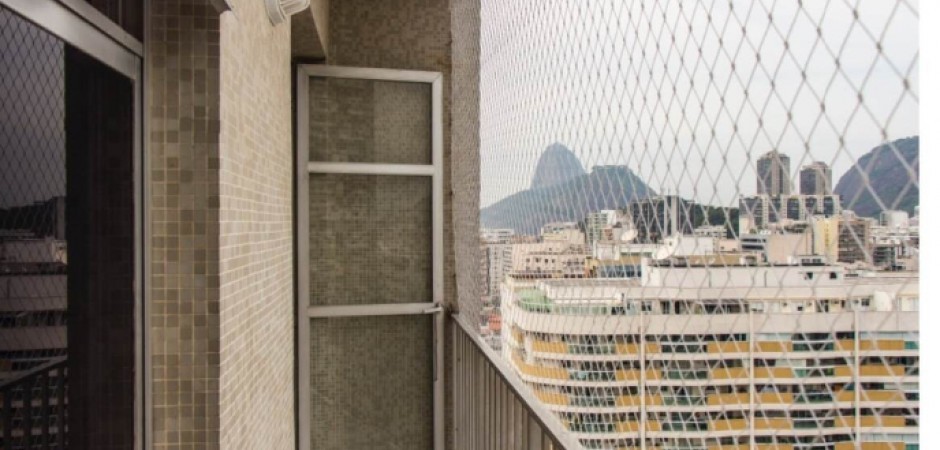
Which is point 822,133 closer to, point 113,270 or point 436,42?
point 113,270

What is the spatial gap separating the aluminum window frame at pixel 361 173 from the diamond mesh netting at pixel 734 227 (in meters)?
1.81

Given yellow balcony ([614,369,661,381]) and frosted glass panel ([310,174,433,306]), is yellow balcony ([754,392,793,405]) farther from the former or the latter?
frosted glass panel ([310,174,433,306])

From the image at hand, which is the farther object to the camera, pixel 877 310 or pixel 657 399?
pixel 657 399

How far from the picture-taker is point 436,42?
3.63 meters

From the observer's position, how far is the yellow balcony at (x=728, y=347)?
0.82m

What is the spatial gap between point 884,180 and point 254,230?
1.41m

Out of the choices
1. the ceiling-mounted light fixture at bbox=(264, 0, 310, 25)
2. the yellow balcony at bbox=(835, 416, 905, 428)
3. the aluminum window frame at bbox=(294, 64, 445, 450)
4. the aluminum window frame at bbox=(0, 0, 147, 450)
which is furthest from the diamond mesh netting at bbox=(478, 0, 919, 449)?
the aluminum window frame at bbox=(294, 64, 445, 450)

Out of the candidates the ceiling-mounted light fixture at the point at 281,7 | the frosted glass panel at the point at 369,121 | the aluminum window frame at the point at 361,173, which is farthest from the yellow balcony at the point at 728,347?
the frosted glass panel at the point at 369,121

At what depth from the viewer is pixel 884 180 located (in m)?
0.58

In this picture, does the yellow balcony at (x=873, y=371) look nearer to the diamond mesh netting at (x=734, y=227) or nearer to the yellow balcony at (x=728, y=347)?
the diamond mesh netting at (x=734, y=227)

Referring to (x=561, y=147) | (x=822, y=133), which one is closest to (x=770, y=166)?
(x=822, y=133)

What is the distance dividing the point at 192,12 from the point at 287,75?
948 mm

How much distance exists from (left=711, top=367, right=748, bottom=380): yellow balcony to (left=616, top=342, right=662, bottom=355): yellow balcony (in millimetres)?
184

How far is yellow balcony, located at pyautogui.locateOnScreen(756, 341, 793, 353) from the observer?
2.40 ft
